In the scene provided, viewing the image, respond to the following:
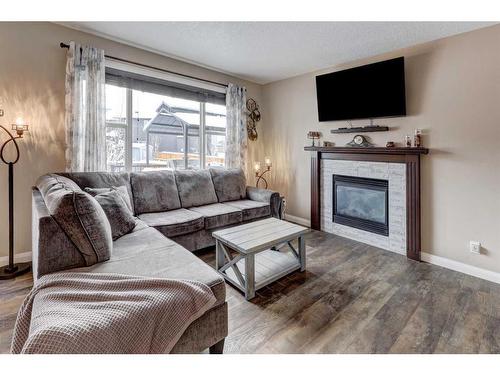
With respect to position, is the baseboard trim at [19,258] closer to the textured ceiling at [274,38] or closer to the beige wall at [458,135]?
the textured ceiling at [274,38]

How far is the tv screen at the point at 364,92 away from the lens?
290cm

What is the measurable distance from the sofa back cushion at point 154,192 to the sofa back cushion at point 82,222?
135 cm

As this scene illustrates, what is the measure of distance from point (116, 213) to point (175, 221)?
66 cm

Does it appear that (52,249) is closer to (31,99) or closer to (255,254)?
(255,254)

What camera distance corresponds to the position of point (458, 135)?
101 inches

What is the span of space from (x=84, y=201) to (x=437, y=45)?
358 centimetres

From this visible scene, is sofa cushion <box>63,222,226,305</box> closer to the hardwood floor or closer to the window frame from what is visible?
the hardwood floor

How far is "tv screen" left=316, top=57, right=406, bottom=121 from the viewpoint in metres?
2.90

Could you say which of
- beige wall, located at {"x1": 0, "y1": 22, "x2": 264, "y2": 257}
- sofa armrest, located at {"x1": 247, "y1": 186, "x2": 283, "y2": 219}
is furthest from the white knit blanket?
sofa armrest, located at {"x1": 247, "y1": 186, "x2": 283, "y2": 219}

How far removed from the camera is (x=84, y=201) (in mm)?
1519

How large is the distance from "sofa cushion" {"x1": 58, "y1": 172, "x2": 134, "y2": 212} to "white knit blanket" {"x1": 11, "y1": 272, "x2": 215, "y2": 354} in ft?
4.73

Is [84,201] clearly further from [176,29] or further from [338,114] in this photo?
[338,114]

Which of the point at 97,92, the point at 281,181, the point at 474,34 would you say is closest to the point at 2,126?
the point at 97,92

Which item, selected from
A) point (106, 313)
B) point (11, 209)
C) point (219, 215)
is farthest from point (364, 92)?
point (11, 209)
